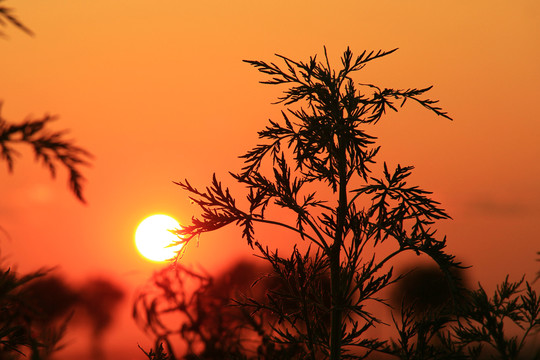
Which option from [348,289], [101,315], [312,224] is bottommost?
[101,315]

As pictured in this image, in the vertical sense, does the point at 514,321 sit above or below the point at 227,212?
below

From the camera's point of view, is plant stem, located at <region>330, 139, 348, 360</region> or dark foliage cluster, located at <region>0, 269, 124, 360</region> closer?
dark foliage cluster, located at <region>0, 269, 124, 360</region>

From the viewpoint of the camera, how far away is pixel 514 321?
332 inches

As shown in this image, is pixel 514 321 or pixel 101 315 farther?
pixel 101 315

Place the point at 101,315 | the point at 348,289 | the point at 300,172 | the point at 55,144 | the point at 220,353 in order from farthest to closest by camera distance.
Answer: the point at 101,315 < the point at 220,353 < the point at 300,172 < the point at 348,289 < the point at 55,144

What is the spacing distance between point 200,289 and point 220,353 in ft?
3.51

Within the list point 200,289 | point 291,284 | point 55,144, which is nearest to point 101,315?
point 200,289

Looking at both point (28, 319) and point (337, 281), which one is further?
point (337, 281)

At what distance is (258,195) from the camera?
26.9ft

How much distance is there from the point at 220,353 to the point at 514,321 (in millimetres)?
4253

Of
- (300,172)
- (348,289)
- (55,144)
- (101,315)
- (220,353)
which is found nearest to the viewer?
(55,144)

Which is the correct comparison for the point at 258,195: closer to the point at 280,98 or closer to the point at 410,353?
the point at 280,98

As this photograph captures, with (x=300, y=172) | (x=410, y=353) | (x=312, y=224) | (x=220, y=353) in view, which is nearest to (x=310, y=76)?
(x=300, y=172)

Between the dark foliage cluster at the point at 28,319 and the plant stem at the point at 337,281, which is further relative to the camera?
the plant stem at the point at 337,281
